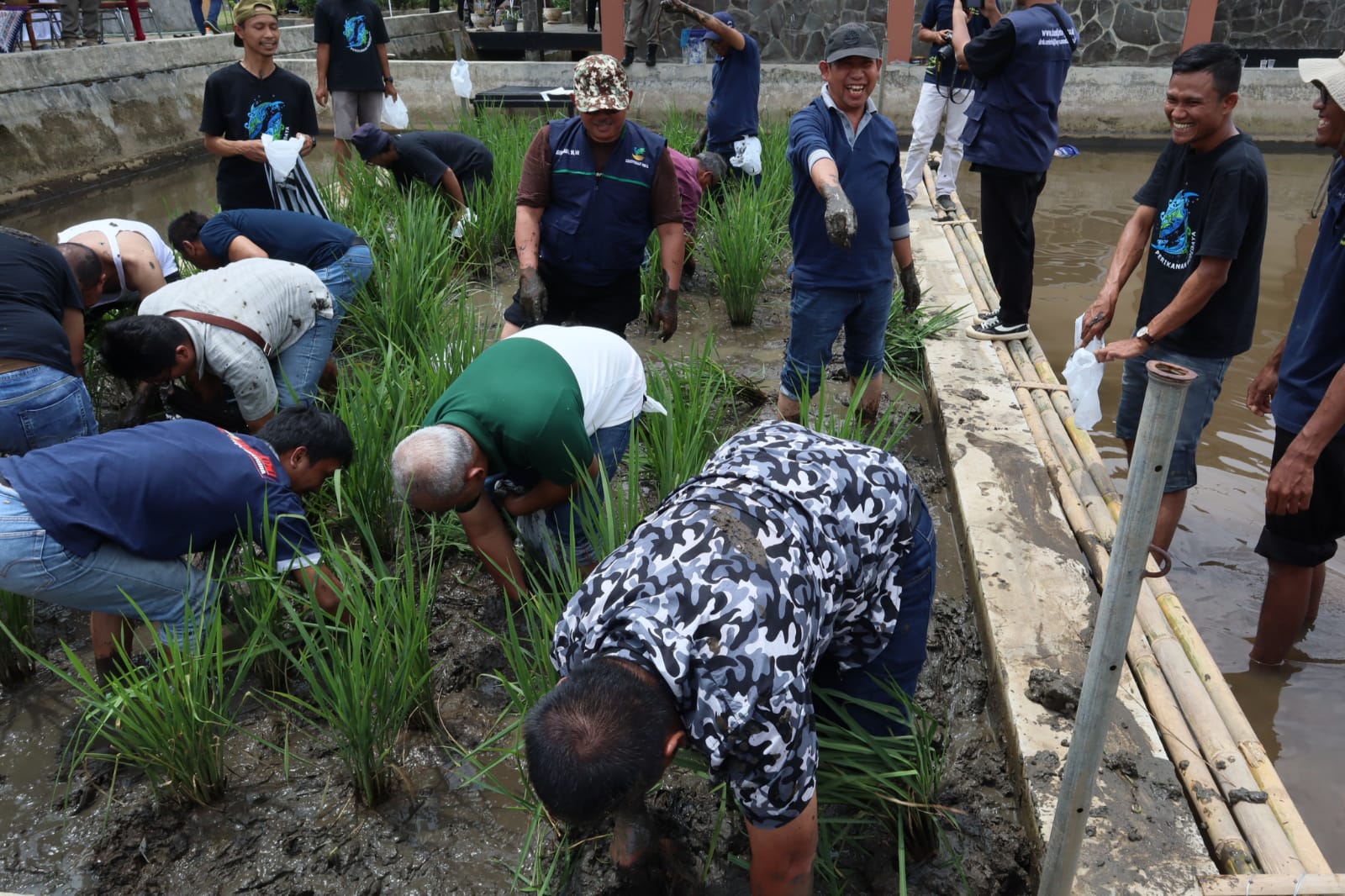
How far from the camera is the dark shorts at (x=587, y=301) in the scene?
3631 mm

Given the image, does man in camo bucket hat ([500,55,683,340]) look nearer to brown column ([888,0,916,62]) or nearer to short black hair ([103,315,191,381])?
short black hair ([103,315,191,381])

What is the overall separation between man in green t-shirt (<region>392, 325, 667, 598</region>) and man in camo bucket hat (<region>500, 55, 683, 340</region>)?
78 centimetres

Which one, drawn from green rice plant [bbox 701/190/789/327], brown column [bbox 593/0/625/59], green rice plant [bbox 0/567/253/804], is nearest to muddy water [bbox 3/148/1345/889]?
green rice plant [bbox 701/190/789/327]

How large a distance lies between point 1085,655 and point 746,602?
53.9 inches

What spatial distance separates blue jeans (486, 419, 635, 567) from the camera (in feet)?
8.43

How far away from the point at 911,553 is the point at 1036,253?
17.1ft

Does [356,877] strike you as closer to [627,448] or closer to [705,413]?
[627,448]

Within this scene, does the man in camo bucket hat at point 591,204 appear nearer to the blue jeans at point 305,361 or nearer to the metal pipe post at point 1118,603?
the blue jeans at point 305,361

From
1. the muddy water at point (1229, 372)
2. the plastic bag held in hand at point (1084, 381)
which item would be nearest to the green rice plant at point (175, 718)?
the muddy water at point (1229, 372)

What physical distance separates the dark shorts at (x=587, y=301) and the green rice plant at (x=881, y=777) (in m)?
2.05

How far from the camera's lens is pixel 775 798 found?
1.47m

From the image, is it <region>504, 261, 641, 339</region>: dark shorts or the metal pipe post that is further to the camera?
<region>504, 261, 641, 339</region>: dark shorts

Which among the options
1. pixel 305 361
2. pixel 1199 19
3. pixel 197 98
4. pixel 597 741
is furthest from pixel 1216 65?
pixel 197 98

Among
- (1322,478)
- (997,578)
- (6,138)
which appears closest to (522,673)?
(997,578)
